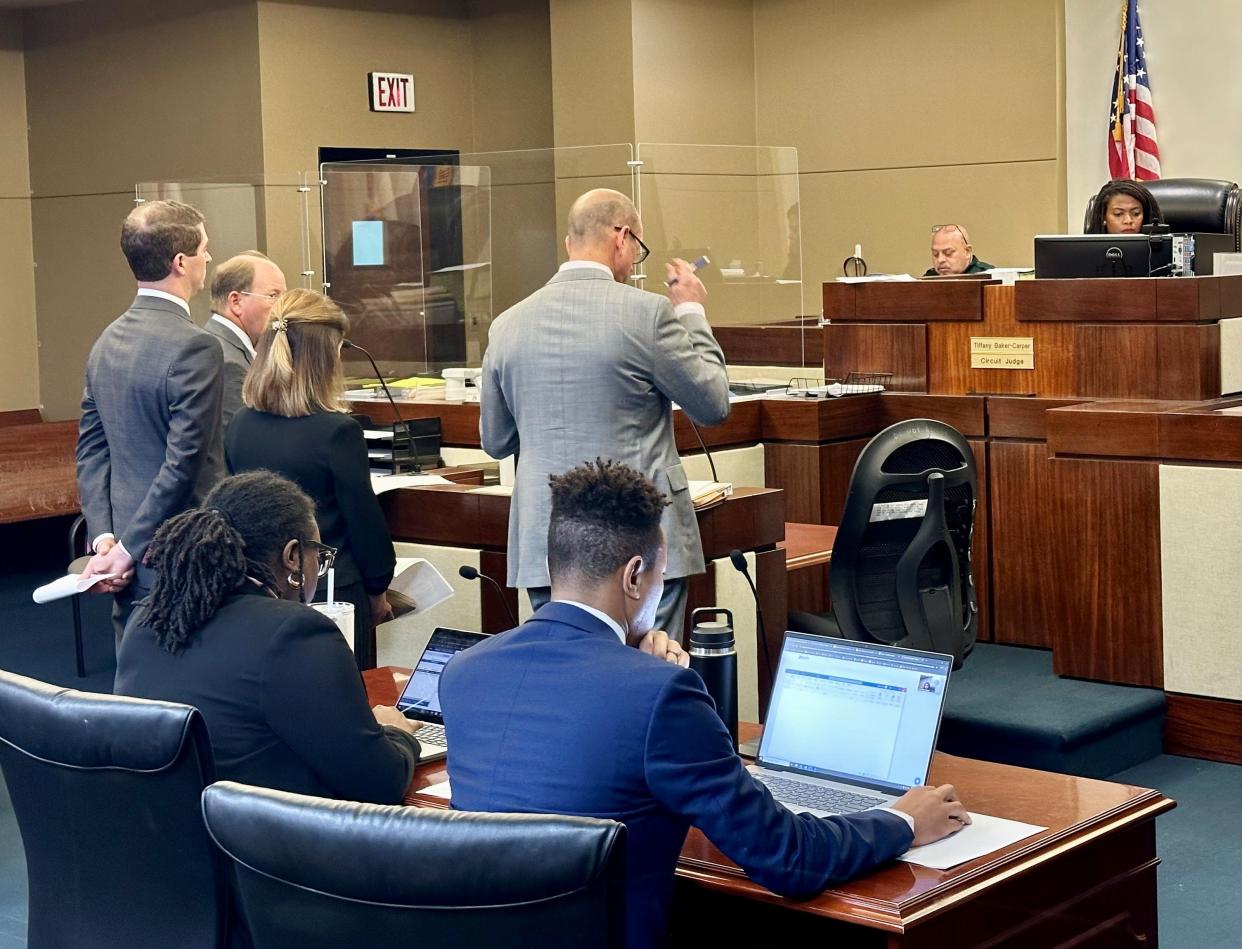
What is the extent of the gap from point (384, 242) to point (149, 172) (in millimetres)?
3065

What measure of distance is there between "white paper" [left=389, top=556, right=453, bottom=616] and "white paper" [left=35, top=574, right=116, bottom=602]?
63 cm

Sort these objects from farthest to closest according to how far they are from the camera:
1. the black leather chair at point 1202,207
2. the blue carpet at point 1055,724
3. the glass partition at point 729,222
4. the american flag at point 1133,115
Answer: the american flag at point 1133,115 → the glass partition at point 729,222 → the black leather chair at point 1202,207 → the blue carpet at point 1055,724

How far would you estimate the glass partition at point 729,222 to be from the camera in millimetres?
6734

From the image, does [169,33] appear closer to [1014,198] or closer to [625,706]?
[1014,198]

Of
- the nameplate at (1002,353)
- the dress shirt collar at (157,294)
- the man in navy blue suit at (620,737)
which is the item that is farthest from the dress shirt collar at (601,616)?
the nameplate at (1002,353)

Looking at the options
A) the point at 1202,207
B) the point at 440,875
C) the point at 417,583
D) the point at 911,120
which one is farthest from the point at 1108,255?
the point at 440,875

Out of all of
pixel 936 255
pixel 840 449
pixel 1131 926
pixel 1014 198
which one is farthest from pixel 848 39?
pixel 1131 926

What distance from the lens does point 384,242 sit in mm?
7039

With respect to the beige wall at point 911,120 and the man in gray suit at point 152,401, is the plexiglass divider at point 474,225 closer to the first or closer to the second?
the beige wall at point 911,120

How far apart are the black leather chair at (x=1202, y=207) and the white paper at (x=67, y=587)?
440 cm

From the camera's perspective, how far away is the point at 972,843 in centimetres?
203

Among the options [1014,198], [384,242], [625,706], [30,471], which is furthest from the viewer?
[1014,198]

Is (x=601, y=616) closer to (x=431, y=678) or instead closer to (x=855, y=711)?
(x=855, y=711)

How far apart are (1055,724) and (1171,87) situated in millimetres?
5321
